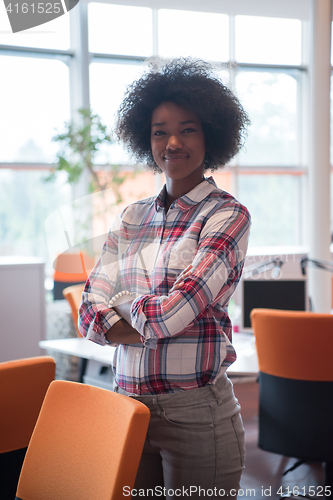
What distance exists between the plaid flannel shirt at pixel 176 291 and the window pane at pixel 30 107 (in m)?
5.28

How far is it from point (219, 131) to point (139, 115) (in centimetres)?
29

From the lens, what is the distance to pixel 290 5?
6465 millimetres

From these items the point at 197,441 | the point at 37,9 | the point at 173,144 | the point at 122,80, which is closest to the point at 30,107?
the point at 122,80

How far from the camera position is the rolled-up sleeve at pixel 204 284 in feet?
4.20

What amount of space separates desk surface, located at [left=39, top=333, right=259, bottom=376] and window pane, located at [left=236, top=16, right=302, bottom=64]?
5492mm

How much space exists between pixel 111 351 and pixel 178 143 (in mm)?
1805

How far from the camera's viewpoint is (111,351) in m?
2.96

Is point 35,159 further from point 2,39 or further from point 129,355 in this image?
point 129,355

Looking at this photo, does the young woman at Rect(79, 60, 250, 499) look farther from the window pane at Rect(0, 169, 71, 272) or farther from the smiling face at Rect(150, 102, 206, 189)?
the window pane at Rect(0, 169, 71, 272)

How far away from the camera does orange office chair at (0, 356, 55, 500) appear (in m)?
1.67

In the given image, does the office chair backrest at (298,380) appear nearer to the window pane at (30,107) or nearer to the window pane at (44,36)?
the window pane at (30,107)

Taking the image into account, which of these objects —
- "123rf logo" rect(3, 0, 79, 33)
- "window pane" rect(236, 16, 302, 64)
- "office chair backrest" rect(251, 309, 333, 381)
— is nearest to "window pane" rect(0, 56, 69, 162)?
"window pane" rect(236, 16, 302, 64)

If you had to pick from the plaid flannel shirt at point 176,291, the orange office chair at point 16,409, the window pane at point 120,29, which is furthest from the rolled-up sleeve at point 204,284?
the window pane at point 120,29

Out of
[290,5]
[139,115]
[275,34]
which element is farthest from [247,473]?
[275,34]
